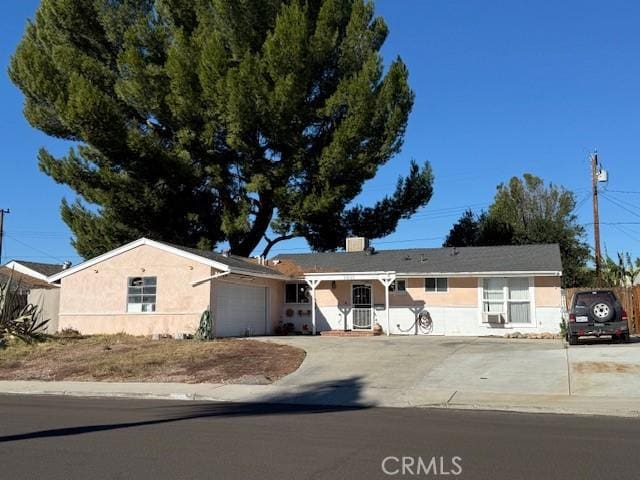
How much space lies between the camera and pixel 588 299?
2073 centimetres

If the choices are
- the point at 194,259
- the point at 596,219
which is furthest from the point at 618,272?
the point at 194,259

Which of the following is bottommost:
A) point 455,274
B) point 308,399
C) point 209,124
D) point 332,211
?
point 308,399

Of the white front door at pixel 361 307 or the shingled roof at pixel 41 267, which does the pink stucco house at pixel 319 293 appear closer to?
the white front door at pixel 361 307

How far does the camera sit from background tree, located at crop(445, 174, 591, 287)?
42094 millimetres

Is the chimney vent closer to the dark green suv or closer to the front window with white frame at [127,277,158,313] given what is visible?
the front window with white frame at [127,277,158,313]

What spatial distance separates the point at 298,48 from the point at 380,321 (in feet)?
45.9

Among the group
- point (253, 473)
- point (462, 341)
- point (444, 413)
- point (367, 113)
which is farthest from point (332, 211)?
point (253, 473)

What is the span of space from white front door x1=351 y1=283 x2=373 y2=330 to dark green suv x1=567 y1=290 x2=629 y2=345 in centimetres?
987

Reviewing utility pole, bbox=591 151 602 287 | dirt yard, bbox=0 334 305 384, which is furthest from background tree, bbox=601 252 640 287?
dirt yard, bbox=0 334 305 384

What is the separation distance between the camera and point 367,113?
32938 millimetres

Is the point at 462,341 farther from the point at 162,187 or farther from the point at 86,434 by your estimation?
the point at 162,187

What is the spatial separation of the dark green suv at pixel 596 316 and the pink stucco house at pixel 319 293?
504cm

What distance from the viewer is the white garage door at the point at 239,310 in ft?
84.7

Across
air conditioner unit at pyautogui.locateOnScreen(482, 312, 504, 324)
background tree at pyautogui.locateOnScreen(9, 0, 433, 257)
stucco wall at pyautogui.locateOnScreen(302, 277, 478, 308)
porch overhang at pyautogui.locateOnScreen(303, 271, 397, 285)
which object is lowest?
air conditioner unit at pyautogui.locateOnScreen(482, 312, 504, 324)
